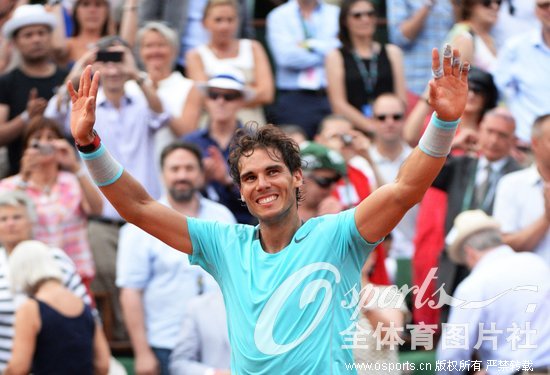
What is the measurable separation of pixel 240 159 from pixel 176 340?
3.02m

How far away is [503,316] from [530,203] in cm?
131

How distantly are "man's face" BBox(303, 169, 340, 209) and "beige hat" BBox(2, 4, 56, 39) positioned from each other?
2838 millimetres

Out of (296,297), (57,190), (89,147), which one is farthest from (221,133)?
(296,297)

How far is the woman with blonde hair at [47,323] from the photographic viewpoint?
7.32m

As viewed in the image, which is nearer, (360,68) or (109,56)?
(109,56)

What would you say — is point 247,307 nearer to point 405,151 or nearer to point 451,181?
point 451,181

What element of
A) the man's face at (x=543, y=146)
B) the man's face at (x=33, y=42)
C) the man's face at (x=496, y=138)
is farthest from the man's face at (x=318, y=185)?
the man's face at (x=33, y=42)

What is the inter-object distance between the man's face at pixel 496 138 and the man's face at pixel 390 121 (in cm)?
120

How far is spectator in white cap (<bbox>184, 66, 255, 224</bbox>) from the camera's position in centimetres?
893

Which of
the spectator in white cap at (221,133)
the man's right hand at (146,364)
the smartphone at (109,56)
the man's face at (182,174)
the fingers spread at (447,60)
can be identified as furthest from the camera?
the smartphone at (109,56)

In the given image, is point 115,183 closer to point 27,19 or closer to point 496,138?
point 496,138

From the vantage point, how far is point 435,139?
15.8ft

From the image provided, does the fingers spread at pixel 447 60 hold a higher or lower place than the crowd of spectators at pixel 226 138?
higher

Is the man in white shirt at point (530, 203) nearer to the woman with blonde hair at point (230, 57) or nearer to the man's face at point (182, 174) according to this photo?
the man's face at point (182, 174)
